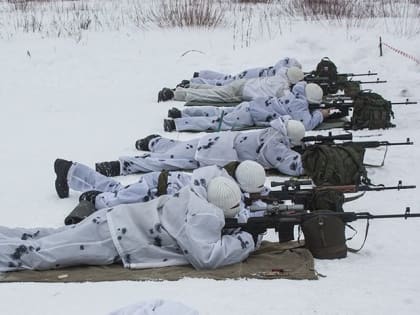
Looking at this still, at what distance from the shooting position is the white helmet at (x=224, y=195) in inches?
146

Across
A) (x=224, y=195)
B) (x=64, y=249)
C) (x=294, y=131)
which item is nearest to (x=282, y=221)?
(x=224, y=195)

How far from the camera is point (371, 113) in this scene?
714cm

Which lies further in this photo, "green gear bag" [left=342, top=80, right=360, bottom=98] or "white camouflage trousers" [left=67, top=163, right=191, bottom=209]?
"green gear bag" [left=342, top=80, right=360, bottom=98]

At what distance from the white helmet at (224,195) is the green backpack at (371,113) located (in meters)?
3.83

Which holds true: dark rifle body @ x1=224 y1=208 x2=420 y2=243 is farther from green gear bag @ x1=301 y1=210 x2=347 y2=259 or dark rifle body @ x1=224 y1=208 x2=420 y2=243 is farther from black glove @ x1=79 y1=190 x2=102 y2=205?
black glove @ x1=79 y1=190 x2=102 y2=205

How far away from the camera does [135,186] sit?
14.3 feet

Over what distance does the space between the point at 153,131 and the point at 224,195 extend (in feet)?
12.3

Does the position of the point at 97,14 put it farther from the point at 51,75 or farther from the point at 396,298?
the point at 396,298

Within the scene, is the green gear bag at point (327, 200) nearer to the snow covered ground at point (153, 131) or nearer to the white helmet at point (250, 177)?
the snow covered ground at point (153, 131)

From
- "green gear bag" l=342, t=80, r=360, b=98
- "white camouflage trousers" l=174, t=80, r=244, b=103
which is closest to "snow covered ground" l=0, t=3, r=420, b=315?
"white camouflage trousers" l=174, t=80, r=244, b=103

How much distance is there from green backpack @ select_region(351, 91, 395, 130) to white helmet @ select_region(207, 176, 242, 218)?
12.6 ft

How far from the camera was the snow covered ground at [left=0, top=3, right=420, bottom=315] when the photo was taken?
10.2 ft

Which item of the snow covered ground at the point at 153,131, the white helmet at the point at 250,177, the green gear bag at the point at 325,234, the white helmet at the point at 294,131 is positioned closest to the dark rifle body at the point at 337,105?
the snow covered ground at the point at 153,131

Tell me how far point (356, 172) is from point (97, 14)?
1069 cm
